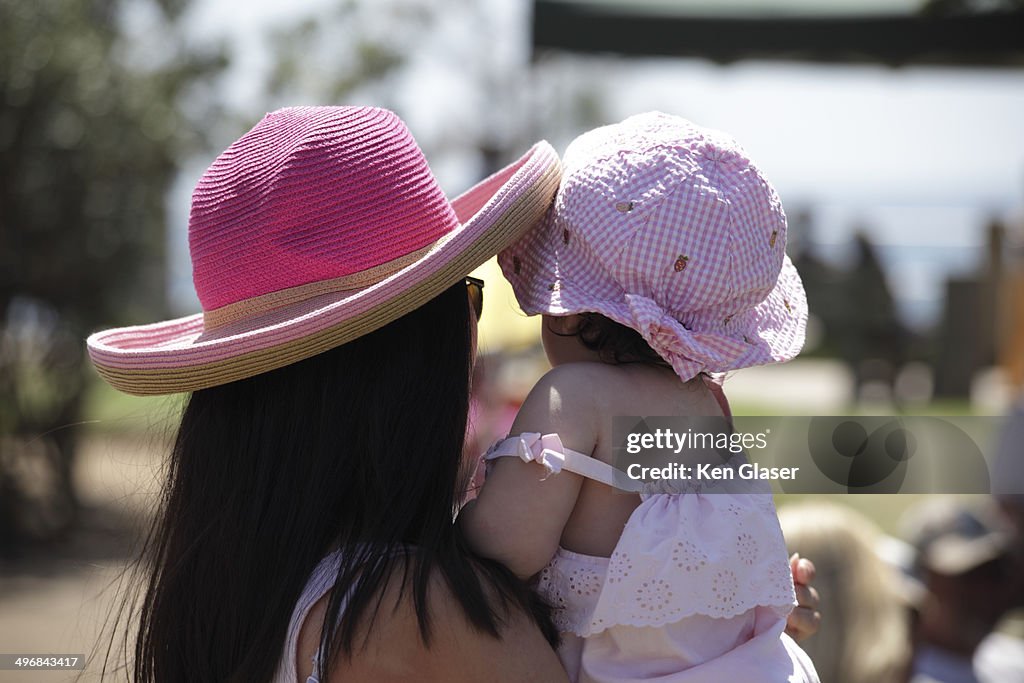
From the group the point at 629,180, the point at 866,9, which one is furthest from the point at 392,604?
the point at 866,9

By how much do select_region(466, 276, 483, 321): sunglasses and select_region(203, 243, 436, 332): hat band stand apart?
0.32 ft

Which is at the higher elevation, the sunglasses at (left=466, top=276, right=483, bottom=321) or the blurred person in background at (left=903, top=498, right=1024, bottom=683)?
the sunglasses at (left=466, top=276, right=483, bottom=321)

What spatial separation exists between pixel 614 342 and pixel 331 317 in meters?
0.41

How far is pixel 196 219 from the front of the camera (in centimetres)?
147

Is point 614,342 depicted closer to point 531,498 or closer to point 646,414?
point 646,414

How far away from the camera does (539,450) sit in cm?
135

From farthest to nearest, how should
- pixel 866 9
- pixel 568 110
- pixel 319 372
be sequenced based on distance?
pixel 568 110, pixel 866 9, pixel 319 372

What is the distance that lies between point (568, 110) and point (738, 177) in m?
24.7

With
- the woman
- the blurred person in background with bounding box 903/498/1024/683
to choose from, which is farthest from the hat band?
the blurred person in background with bounding box 903/498/1024/683

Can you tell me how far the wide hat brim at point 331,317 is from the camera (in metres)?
1.35

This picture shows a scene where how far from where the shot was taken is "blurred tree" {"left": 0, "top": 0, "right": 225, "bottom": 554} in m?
6.27

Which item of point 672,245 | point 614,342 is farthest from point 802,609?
point 672,245

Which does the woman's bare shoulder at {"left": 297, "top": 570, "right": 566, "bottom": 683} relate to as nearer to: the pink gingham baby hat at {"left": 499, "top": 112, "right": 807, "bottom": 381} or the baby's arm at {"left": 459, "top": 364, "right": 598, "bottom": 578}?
the baby's arm at {"left": 459, "top": 364, "right": 598, "bottom": 578}

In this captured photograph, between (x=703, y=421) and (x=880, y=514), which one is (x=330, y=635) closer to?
(x=703, y=421)
